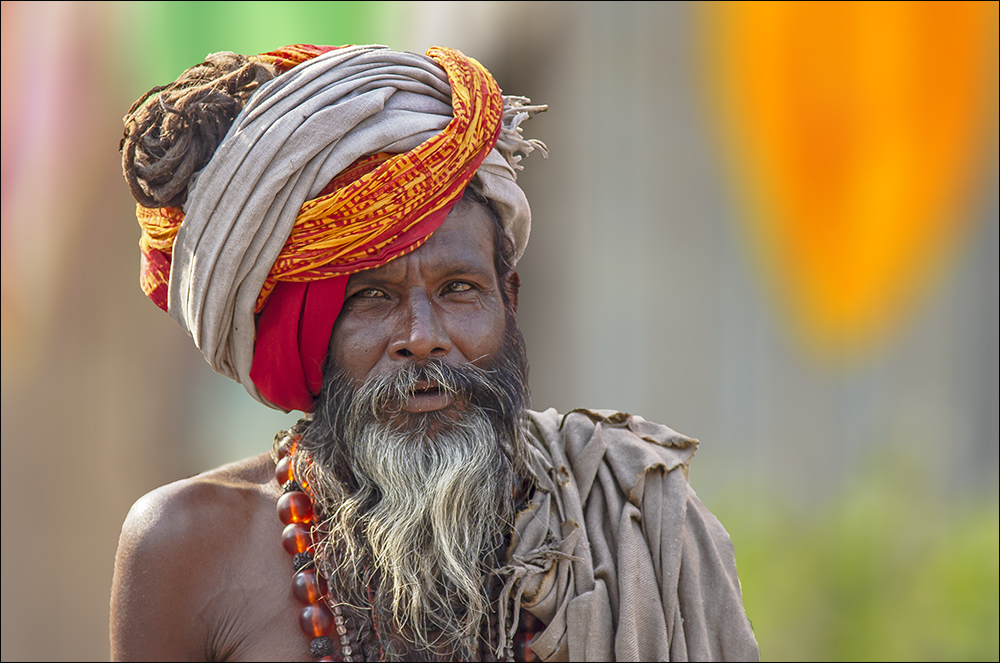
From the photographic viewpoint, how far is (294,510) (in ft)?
7.59

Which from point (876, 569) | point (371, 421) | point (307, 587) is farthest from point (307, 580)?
point (876, 569)

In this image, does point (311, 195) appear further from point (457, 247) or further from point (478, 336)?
point (478, 336)

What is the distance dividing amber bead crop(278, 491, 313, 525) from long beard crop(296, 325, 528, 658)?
0.20 feet

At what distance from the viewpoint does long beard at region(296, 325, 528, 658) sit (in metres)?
2.19

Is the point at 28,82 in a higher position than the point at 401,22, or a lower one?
lower

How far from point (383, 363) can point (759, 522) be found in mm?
2859

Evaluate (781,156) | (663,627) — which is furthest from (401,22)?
(663,627)

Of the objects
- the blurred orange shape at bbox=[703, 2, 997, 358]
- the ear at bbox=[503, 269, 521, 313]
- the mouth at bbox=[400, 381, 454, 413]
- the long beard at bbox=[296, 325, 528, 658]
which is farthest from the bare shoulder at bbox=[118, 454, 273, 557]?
the blurred orange shape at bbox=[703, 2, 997, 358]

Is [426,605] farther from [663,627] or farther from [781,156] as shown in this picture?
[781,156]

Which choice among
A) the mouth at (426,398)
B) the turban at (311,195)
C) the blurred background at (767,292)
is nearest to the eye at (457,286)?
the turban at (311,195)

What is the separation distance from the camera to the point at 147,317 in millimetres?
4121

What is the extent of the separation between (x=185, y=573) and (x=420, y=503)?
1.86 ft

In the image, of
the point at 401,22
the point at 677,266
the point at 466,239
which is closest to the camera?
the point at 466,239

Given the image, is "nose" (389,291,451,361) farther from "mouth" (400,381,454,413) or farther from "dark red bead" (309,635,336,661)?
"dark red bead" (309,635,336,661)
